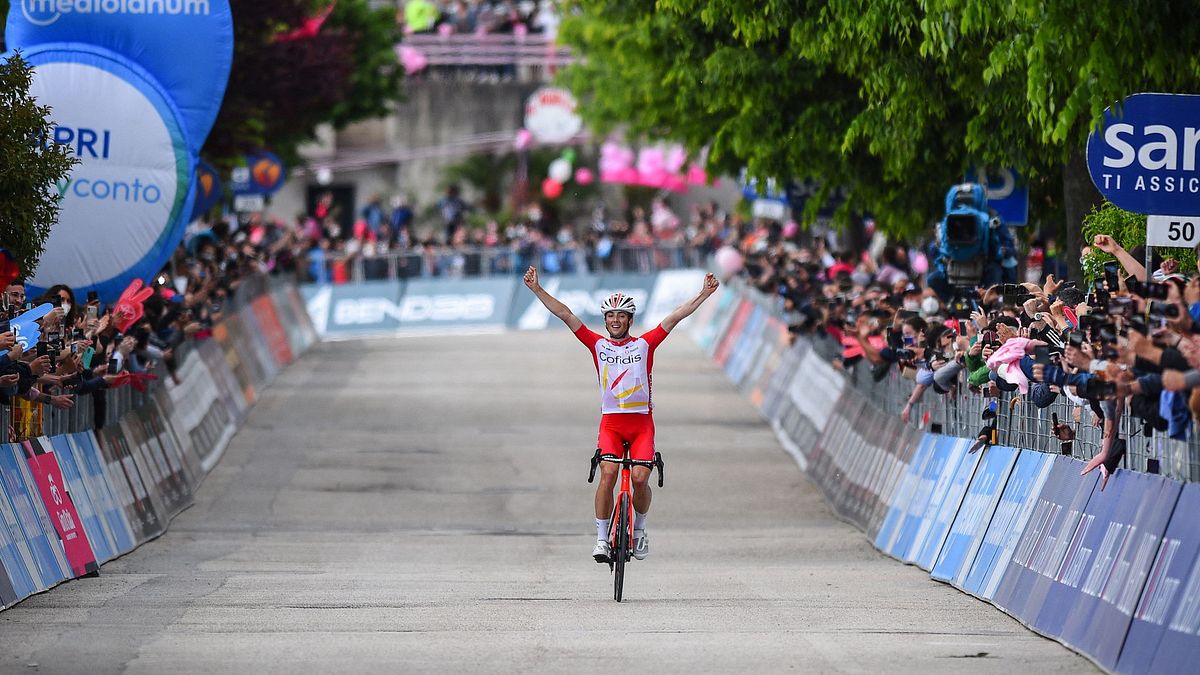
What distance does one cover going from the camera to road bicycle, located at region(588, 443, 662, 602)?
1416 cm

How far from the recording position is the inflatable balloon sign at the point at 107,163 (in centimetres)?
1797

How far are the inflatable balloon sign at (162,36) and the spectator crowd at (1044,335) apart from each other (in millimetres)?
6467

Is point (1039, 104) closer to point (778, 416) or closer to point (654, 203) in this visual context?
point (778, 416)

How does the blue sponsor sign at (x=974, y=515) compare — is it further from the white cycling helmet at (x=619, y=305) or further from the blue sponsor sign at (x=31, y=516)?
the blue sponsor sign at (x=31, y=516)

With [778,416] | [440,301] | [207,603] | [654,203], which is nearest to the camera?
[207,603]

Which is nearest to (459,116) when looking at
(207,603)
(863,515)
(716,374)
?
(716,374)

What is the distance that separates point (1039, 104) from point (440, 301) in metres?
34.3

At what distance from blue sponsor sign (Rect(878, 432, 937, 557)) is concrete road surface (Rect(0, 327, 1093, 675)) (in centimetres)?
31

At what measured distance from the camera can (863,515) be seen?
765 inches

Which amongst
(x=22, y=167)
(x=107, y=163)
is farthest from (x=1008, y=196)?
(x=22, y=167)

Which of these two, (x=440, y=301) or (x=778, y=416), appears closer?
(x=778, y=416)

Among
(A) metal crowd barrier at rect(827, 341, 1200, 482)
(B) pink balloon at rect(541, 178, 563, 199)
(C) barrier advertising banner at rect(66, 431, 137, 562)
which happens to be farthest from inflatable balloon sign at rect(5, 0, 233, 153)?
(B) pink balloon at rect(541, 178, 563, 199)

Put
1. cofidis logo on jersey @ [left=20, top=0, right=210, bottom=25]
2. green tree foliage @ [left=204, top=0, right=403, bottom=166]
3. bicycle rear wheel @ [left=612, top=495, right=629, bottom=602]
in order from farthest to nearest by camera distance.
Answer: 1. green tree foliage @ [left=204, top=0, right=403, bottom=166]
2. cofidis logo on jersey @ [left=20, top=0, right=210, bottom=25]
3. bicycle rear wheel @ [left=612, top=495, right=629, bottom=602]

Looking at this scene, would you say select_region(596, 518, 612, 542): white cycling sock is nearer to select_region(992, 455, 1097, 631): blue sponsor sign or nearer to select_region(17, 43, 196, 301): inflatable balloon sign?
select_region(992, 455, 1097, 631): blue sponsor sign
